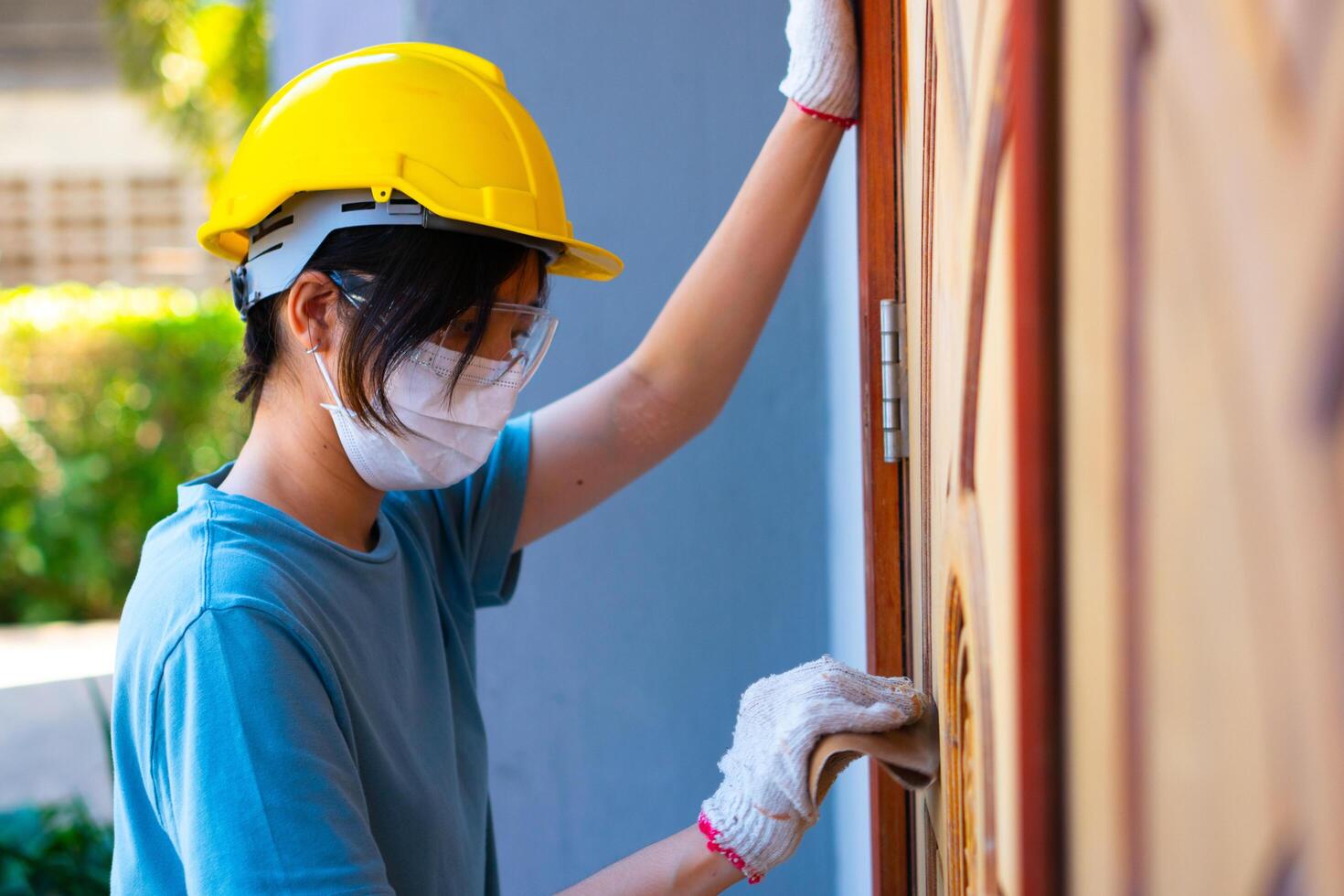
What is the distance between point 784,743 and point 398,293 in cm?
60

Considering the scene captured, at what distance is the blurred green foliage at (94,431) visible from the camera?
730 cm

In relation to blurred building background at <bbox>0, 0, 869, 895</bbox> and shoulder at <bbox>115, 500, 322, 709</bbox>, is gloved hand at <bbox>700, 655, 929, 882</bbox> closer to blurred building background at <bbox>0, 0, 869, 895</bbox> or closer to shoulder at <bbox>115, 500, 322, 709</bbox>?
shoulder at <bbox>115, 500, 322, 709</bbox>

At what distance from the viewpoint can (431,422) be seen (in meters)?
1.33

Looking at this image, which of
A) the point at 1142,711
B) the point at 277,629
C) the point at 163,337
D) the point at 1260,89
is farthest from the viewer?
the point at 163,337

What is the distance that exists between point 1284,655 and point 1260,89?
0.16m

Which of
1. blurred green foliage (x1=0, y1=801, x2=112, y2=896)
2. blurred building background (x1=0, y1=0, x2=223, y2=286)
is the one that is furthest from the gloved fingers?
blurred building background (x1=0, y1=0, x2=223, y2=286)

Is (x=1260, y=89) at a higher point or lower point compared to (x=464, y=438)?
higher

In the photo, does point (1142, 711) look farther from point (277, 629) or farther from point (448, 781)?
point (448, 781)

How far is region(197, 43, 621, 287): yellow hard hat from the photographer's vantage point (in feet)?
4.14

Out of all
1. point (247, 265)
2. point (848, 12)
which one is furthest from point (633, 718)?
point (848, 12)

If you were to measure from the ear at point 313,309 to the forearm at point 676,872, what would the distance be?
0.63m

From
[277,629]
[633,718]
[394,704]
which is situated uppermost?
[277,629]

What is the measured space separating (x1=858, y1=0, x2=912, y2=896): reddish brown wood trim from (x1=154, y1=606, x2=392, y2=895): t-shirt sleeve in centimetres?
58

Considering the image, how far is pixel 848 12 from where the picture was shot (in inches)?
52.6
